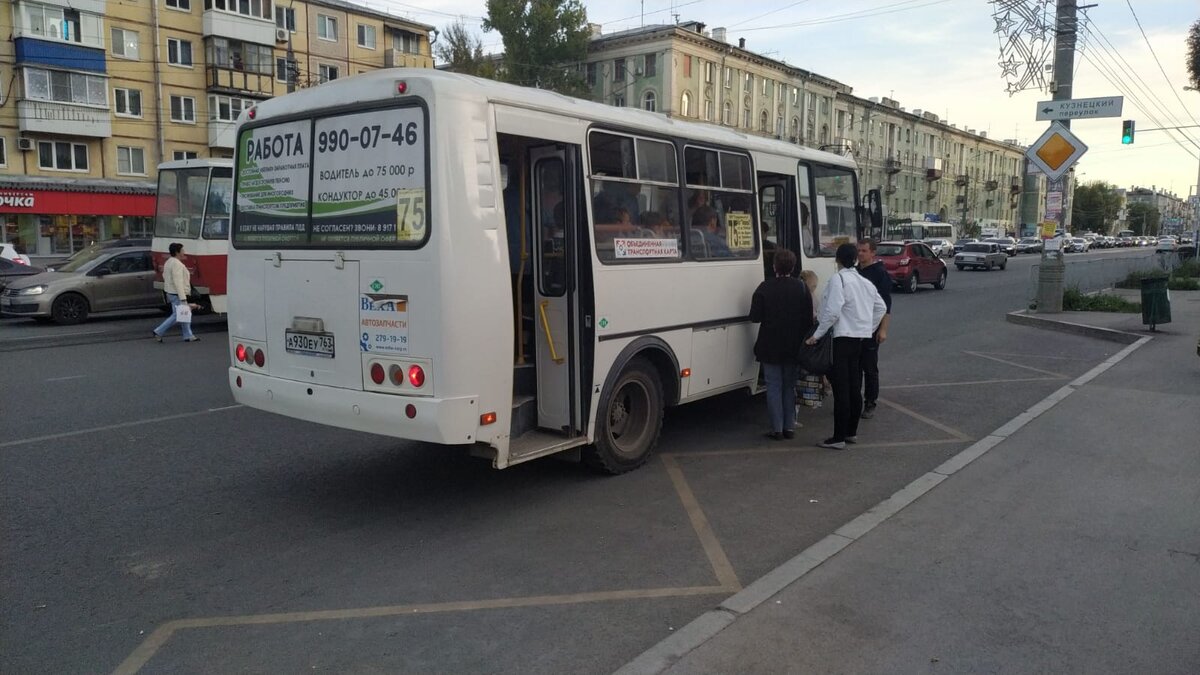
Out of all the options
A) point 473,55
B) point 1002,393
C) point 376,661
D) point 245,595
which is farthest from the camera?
point 473,55

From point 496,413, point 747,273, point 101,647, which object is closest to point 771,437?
point 747,273

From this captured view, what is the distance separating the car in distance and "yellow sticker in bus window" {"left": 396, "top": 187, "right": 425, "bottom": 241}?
43.8 meters

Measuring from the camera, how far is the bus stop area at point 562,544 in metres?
3.98

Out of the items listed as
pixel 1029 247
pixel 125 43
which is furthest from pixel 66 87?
pixel 1029 247

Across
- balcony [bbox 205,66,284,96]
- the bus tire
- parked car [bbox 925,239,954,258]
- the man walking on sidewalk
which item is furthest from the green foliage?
balcony [bbox 205,66,284,96]

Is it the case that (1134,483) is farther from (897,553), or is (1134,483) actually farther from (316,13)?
(316,13)

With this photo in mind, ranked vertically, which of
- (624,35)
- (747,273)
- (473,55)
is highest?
(624,35)

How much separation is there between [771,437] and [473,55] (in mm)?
47449

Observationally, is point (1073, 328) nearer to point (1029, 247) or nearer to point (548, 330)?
point (548, 330)

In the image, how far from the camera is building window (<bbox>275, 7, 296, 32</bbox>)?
1786 inches

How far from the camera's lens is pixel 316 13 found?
4700 centimetres

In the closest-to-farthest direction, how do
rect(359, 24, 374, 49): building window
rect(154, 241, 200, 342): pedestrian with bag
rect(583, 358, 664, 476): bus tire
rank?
rect(583, 358, 664, 476): bus tire < rect(154, 241, 200, 342): pedestrian with bag < rect(359, 24, 374, 49): building window

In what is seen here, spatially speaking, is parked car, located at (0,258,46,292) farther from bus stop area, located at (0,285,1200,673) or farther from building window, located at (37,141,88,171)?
building window, located at (37,141,88,171)

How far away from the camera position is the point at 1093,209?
13262cm
